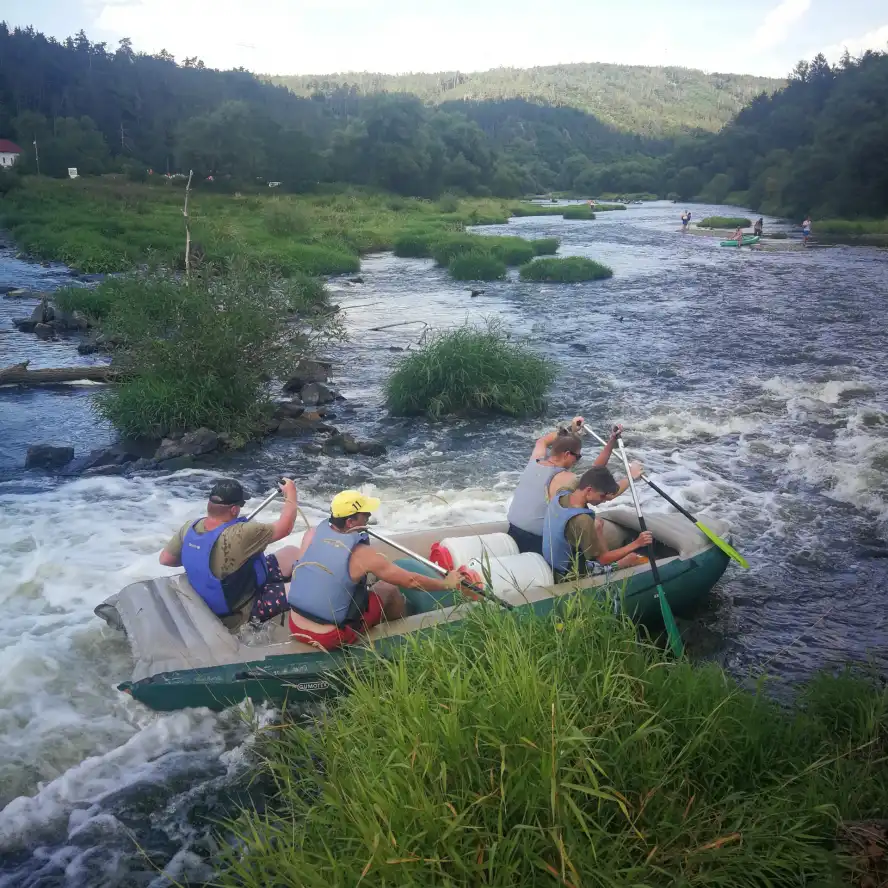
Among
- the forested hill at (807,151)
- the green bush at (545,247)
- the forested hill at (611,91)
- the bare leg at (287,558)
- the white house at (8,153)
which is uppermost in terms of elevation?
the forested hill at (611,91)

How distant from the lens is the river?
4344 mm

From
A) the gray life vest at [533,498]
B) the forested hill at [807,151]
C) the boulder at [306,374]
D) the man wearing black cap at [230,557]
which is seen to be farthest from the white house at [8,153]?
the gray life vest at [533,498]

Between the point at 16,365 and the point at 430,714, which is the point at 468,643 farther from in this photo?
the point at 16,365

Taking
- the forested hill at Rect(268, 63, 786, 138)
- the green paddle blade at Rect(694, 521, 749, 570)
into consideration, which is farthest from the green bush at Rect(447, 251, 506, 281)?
the forested hill at Rect(268, 63, 786, 138)

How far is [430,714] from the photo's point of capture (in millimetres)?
3205

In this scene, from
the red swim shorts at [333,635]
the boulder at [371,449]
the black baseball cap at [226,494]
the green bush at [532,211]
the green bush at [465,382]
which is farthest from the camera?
the green bush at [532,211]

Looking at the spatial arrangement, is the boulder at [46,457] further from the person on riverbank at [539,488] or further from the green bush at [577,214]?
the green bush at [577,214]

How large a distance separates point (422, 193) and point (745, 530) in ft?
182

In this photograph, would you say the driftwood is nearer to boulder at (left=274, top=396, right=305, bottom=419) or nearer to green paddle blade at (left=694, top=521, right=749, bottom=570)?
boulder at (left=274, top=396, right=305, bottom=419)

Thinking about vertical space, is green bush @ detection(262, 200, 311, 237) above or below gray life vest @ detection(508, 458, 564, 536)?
above

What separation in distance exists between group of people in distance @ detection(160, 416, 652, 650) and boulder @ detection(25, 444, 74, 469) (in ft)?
15.9

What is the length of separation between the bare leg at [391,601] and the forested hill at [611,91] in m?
145

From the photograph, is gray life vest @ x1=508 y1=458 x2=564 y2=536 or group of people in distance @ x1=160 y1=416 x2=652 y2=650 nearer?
group of people in distance @ x1=160 y1=416 x2=652 y2=650

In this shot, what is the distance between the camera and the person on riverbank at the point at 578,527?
5340mm
